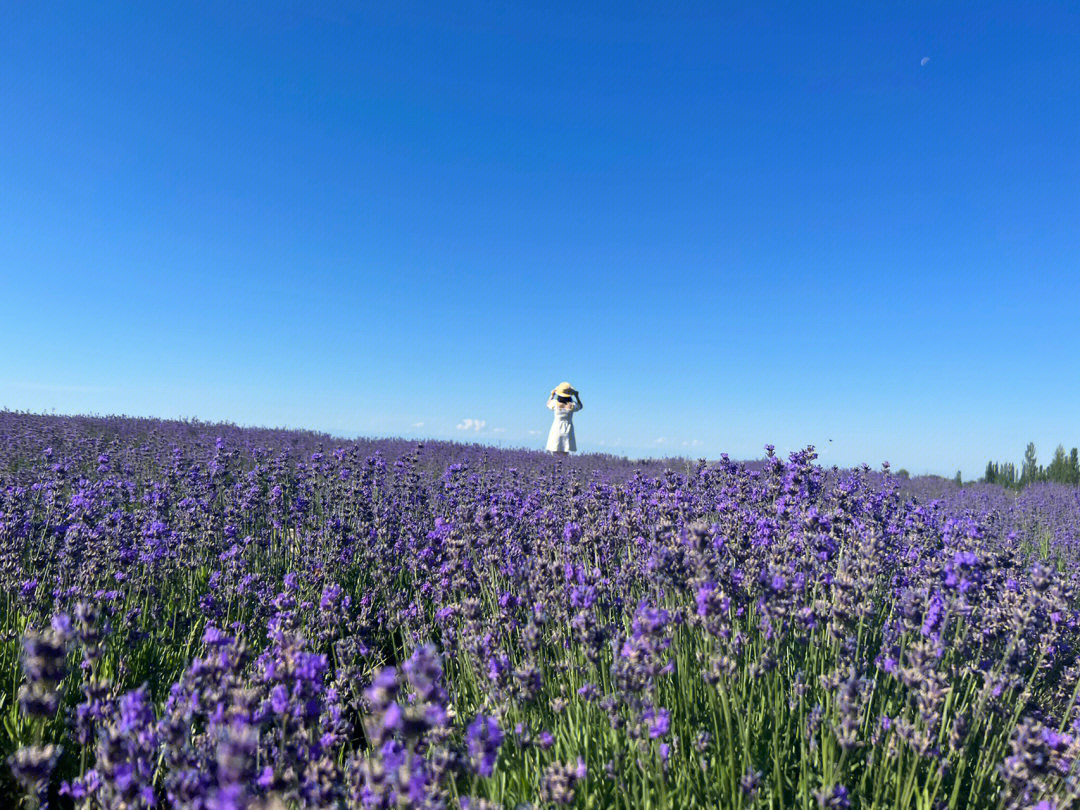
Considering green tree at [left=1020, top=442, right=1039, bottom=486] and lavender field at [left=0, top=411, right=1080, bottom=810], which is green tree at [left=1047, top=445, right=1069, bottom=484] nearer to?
green tree at [left=1020, top=442, right=1039, bottom=486]

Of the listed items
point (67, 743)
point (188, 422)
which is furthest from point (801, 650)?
point (188, 422)

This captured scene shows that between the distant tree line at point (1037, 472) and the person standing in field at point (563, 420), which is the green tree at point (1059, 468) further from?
the person standing in field at point (563, 420)

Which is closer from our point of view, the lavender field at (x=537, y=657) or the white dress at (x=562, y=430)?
the lavender field at (x=537, y=657)

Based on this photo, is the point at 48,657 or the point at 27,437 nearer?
the point at 48,657

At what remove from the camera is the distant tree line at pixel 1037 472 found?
20094mm

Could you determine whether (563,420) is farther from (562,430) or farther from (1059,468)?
(1059,468)

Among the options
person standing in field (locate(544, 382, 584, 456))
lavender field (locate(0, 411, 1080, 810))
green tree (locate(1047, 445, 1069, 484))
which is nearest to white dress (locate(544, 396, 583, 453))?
person standing in field (locate(544, 382, 584, 456))

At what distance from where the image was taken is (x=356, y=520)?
5867 mm

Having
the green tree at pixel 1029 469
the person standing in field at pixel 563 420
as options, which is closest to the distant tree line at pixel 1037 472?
the green tree at pixel 1029 469

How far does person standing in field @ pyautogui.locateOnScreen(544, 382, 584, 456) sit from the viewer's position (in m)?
19.9

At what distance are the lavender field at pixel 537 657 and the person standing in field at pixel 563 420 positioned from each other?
43.2 ft

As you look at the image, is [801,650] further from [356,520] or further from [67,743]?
[356,520]

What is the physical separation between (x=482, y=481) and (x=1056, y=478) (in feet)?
74.9

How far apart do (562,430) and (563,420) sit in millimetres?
347
